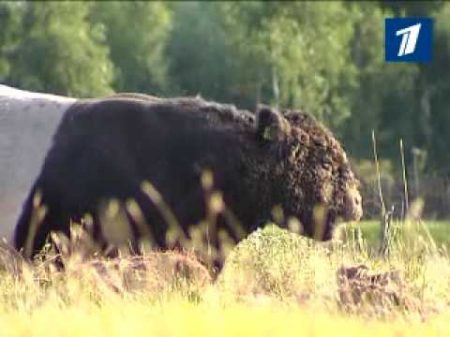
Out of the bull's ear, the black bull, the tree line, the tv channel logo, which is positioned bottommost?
the tree line

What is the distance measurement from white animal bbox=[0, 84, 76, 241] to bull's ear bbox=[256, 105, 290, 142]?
52.3 inches

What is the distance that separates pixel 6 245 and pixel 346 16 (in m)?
53.6

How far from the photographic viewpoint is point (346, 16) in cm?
6300

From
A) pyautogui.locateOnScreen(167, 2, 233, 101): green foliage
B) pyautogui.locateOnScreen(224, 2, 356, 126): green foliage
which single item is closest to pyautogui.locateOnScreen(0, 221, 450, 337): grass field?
pyautogui.locateOnScreen(224, 2, 356, 126): green foliage

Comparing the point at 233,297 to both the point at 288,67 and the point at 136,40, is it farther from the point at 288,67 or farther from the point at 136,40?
the point at 136,40

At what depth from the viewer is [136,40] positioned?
68.2 metres

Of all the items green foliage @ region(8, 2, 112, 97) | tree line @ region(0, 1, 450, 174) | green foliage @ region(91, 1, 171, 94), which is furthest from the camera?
green foliage @ region(91, 1, 171, 94)

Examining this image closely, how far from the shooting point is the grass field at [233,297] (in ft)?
24.1

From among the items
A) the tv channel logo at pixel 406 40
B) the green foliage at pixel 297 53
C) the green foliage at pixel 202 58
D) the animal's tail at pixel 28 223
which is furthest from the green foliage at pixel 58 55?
the animal's tail at pixel 28 223

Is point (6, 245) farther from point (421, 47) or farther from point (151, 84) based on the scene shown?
point (151, 84)

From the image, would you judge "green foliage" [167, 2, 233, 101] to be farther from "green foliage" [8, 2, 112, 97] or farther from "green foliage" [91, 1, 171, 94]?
"green foliage" [8, 2, 112, 97]

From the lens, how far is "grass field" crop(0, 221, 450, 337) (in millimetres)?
7355

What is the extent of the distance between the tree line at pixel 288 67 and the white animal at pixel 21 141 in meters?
41.5

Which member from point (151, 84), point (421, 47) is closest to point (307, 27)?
point (151, 84)
